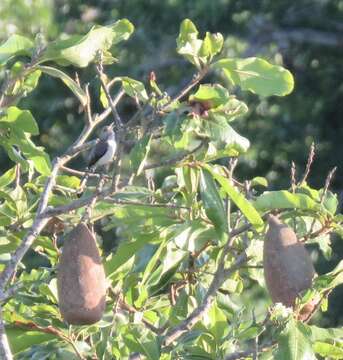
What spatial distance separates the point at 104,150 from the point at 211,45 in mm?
688

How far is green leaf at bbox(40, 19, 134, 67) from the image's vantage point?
250cm

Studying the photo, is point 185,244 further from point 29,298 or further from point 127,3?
point 127,3

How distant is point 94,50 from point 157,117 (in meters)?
0.19

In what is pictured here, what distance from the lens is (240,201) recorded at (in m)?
2.55

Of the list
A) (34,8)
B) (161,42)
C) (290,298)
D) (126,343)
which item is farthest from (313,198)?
(161,42)

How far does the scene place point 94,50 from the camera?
2.56 m

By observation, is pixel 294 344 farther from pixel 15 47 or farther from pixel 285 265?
pixel 15 47

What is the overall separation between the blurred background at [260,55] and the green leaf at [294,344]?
590 cm

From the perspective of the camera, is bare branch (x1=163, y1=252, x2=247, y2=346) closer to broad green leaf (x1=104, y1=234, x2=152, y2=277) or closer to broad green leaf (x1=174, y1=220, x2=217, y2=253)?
broad green leaf (x1=174, y1=220, x2=217, y2=253)

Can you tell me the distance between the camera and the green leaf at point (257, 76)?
8.25 ft

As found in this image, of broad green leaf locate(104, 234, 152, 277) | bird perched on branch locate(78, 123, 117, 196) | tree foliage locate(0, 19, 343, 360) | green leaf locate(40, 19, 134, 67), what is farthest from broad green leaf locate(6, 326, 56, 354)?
green leaf locate(40, 19, 134, 67)

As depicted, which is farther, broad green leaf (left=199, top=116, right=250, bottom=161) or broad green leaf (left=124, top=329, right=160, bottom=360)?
broad green leaf (left=124, top=329, right=160, bottom=360)

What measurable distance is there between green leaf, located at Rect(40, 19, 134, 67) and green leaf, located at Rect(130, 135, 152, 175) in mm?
190

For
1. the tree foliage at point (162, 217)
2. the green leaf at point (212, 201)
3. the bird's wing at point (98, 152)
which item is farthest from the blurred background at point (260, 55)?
the green leaf at point (212, 201)
